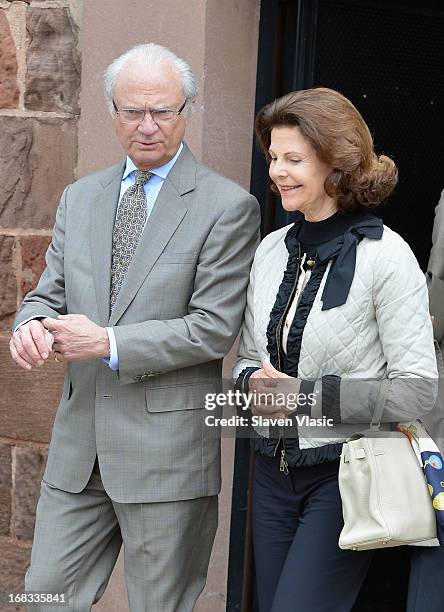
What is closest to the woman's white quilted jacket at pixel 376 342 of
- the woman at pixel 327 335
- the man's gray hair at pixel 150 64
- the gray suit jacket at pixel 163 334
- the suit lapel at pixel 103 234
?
the woman at pixel 327 335

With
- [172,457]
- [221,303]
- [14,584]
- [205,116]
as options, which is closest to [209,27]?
[205,116]

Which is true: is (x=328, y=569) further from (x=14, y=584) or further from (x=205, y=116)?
(x=14, y=584)

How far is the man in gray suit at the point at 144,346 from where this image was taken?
3.10m

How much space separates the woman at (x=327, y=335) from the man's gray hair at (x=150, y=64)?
1.04 ft

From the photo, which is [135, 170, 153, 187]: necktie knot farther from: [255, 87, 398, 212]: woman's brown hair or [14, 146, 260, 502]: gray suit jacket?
[255, 87, 398, 212]: woman's brown hair

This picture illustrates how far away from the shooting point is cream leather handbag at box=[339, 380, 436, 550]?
273 centimetres

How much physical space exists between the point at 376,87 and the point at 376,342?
1708 millimetres

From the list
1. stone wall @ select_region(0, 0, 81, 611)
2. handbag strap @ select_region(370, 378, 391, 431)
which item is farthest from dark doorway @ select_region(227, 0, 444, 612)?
handbag strap @ select_region(370, 378, 391, 431)

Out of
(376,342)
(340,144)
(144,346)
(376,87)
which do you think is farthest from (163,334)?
(376,87)

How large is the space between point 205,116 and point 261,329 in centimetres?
113

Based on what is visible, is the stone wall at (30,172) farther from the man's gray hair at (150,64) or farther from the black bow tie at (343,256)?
the black bow tie at (343,256)

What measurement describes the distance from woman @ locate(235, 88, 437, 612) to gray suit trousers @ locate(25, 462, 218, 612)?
0.30 meters

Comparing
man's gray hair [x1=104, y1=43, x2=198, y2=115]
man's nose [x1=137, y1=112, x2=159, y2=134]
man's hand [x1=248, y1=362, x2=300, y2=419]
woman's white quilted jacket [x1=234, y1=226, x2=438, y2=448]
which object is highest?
man's gray hair [x1=104, y1=43, x2=198, y2=115]

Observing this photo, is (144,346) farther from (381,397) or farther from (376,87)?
(376,87)
